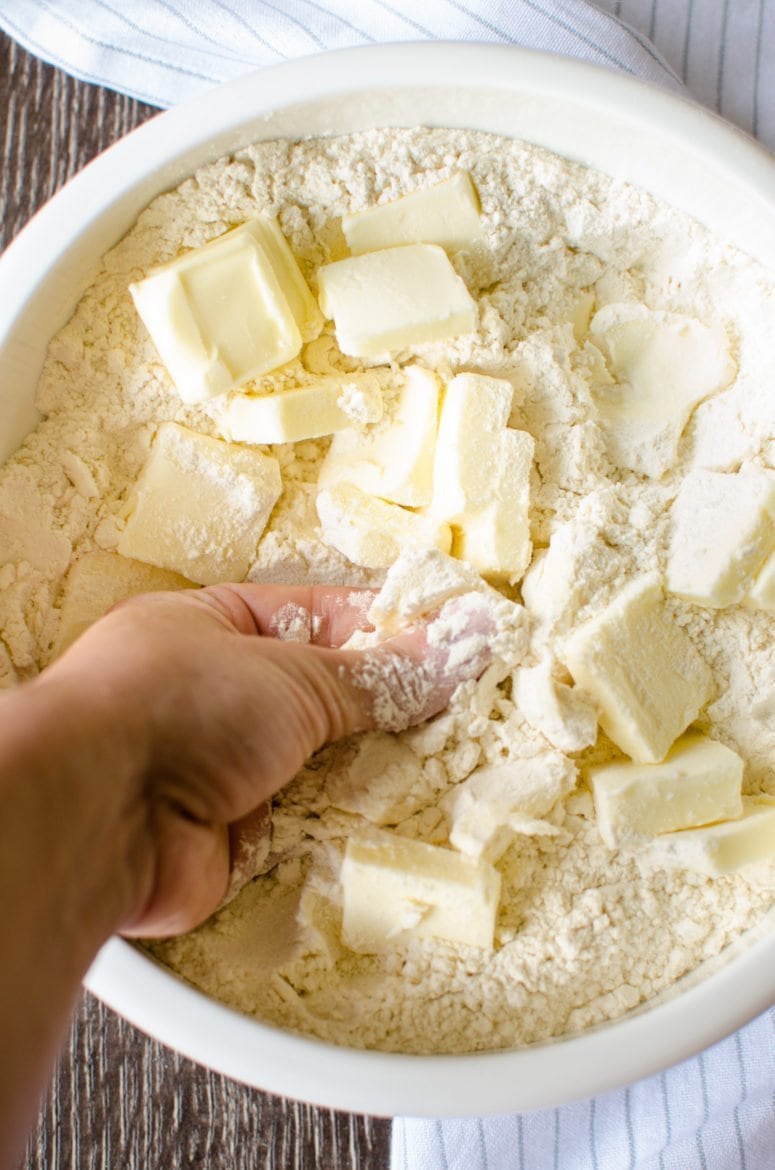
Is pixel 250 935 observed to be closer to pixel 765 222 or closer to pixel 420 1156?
pixel 420 1156

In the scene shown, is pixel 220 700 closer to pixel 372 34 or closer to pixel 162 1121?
pixel 162 1121

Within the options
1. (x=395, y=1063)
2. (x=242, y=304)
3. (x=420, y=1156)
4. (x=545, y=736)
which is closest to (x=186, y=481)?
(x=242, y=304)

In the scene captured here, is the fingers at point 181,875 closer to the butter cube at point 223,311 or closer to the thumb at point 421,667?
the thumb at point 421,667

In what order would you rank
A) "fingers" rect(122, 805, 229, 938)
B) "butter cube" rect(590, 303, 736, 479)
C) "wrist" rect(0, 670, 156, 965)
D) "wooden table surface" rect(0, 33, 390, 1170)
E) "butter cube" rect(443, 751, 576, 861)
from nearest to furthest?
"wrist" rect(0, 670, 156, 965) → "fingers" rect(122, 805, 229, 938) → "butter cube" rect(443, 751, 576, 861) → "butter cube" rect(590, 303, 736, 479) → "wooden table surface" rect(0, 33, 390, 1170)

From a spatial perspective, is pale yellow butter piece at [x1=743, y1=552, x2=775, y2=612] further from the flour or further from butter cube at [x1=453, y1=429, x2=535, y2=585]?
butter cube at [x1=453, y1=429, x2=535, y2=585]

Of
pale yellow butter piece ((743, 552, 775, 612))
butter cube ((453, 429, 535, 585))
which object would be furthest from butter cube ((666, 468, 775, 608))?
butter cube ((453, 429, 535, 585))

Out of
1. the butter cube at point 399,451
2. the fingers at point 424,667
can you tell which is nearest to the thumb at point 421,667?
the fingers at point 424,667
